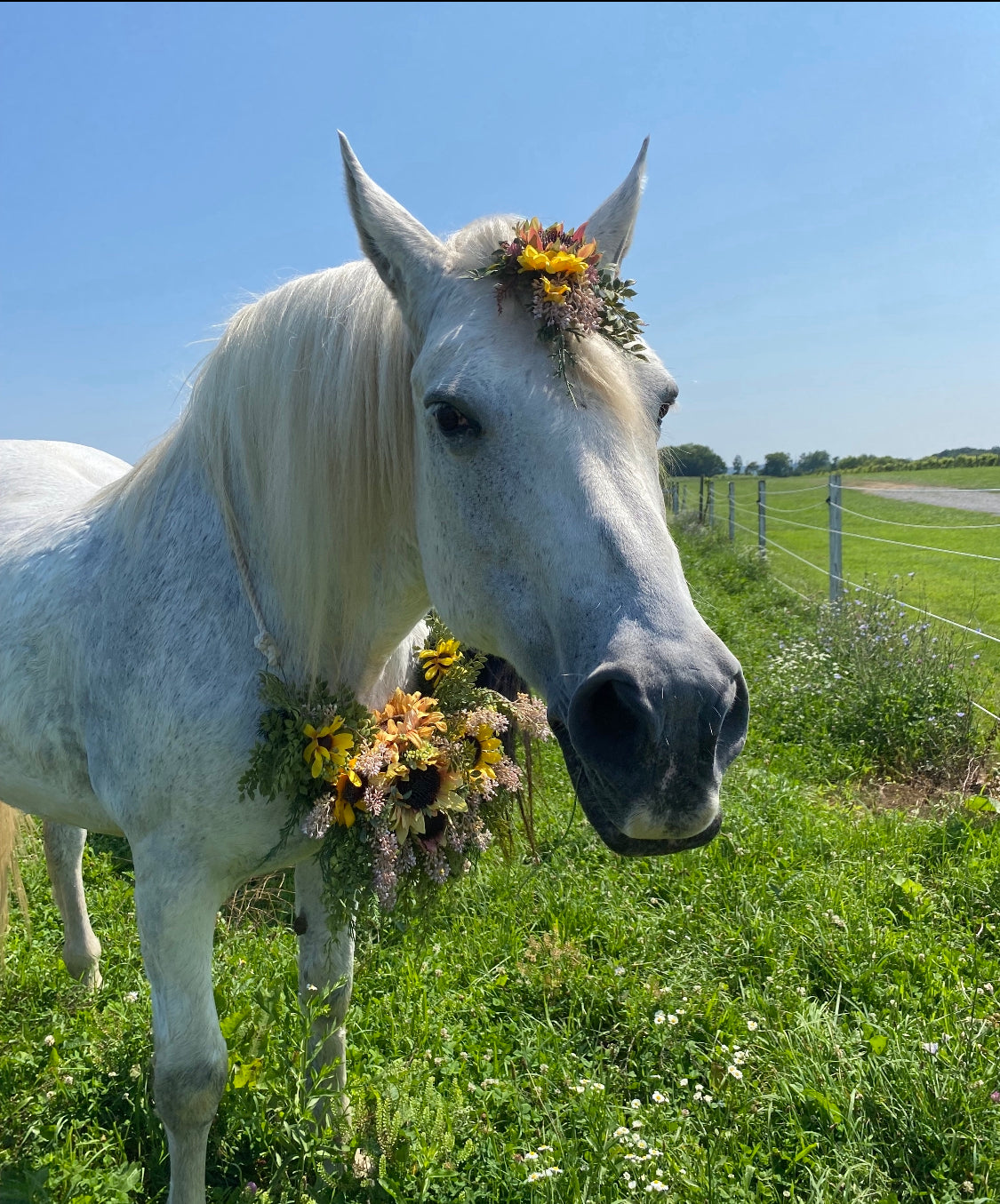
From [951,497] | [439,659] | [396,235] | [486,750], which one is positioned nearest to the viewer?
[396,235]

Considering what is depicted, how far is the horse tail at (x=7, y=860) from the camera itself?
3074 millimetres

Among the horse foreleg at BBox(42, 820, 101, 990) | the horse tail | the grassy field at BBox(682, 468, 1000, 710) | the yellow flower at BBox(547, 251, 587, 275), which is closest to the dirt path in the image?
the grassy field at BBox(682, 468, 1000, 710)

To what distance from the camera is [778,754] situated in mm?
4805

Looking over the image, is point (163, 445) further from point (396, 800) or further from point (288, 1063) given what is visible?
point (288, 1063)

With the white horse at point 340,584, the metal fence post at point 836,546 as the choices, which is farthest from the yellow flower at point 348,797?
the metal fence post at point 836,546

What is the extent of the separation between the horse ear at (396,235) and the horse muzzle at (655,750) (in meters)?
1.00

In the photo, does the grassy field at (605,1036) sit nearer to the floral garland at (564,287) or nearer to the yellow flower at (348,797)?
the yellow flower at (348,797)

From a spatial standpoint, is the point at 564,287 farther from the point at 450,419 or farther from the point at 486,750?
the point at 486,750

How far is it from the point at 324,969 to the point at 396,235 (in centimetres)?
210

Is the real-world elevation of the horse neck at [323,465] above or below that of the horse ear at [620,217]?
below

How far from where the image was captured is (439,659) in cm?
224

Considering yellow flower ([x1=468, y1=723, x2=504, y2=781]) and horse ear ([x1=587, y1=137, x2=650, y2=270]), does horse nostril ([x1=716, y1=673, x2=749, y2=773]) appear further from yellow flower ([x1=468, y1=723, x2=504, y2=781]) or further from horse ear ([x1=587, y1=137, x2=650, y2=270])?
horse ear ([x1=587, y1=137, x2=650, y2=270])

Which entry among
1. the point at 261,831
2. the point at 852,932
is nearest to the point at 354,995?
the point at 261,831

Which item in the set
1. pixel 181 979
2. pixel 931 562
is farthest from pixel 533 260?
pixel 931 562
